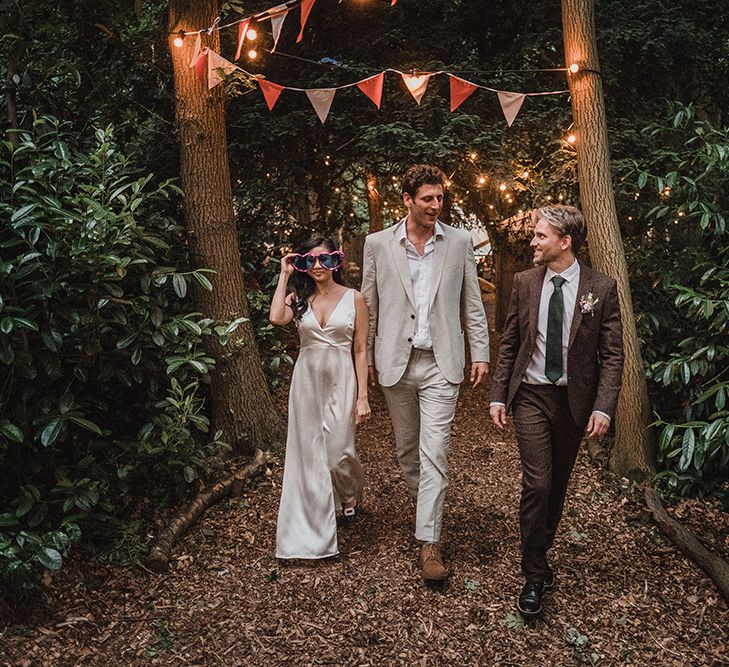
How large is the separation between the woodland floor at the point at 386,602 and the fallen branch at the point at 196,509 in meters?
0.07

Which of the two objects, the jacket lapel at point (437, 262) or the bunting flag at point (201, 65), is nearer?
the jacket lapel at point (437, 262)

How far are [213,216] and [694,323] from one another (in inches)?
151

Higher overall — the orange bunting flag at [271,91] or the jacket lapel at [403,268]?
the orange bunting flag at [271,91]

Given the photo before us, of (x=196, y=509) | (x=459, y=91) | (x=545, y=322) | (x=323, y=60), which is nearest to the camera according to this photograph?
(x=545, y=322)

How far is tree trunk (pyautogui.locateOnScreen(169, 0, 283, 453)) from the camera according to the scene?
4.86 meters

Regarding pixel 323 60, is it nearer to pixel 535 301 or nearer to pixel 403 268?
pixel 403 268

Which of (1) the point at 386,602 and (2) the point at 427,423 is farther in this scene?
(2) the point at 427,423

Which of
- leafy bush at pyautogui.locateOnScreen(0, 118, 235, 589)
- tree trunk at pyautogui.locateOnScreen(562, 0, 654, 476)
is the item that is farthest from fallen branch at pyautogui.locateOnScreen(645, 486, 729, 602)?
leafy bush at pyautogui.locateOnScreen(0, 118, 235, 589)

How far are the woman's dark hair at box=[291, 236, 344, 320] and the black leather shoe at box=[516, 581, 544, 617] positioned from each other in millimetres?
1889

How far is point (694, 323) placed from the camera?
522 cm

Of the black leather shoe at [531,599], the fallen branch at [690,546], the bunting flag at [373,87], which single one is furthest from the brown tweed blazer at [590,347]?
the bunting flag at [373,87]

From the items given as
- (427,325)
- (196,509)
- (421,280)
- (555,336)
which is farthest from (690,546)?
(196,509)

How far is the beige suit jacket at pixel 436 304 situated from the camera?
12.0 feet

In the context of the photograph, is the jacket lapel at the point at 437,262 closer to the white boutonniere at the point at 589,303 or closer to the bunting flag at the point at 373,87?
the white boutonniere at the point at 589,303
